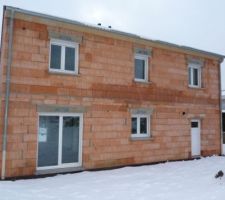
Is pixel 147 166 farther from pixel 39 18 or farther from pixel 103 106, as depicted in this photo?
pixel 39 18

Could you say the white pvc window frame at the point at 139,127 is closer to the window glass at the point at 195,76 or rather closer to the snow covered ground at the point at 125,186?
the snow covered ground at the point at 125,186

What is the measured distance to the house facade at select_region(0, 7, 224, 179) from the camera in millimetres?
11617

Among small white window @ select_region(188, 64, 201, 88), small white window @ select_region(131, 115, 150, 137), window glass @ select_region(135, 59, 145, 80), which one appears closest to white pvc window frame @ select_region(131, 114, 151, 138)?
small white window @ select_region(131, 115, 150, 137)

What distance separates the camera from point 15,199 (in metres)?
8.70

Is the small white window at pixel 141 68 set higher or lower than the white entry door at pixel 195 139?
higher

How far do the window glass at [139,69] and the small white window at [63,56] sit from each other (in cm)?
333

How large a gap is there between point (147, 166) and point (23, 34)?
7581mm

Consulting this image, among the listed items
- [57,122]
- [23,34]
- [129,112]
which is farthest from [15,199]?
[129,112]

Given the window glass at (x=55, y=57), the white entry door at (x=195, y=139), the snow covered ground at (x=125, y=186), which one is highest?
the window glass at (x=55, y=57)

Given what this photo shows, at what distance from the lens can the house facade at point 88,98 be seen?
1162 centimetres

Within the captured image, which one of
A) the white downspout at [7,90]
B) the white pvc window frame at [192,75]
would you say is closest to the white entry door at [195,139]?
the white pvc window frame at [192,75]

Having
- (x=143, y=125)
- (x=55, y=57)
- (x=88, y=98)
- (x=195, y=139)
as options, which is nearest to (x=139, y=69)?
(x=143, y=125)

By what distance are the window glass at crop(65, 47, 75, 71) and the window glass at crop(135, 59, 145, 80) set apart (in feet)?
11.3

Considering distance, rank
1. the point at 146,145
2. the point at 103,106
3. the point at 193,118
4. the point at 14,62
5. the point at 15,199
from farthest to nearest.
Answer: the point at 193,118 < the point at 146,145 < the point at 103,106 < the point at 14,62 < the point at 15,199
